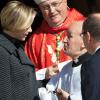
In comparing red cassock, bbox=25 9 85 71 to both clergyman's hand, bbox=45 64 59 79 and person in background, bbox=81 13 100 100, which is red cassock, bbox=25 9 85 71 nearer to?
clergyman's hand, bbox=45 64 59 79

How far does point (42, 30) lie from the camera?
5234 mm

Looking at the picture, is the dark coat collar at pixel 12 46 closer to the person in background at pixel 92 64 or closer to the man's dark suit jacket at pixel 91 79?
the person in background at pixel 92 64

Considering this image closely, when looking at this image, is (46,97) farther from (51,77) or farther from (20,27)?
(20,27)

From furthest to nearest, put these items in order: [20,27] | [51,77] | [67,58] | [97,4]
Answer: [97,4] → [67,58] → [51,77] → [20,27]

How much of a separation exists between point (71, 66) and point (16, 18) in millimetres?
616

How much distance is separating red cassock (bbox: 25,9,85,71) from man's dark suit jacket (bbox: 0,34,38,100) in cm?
67

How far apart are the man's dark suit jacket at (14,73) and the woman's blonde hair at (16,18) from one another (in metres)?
0.13

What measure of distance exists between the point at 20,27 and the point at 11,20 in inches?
3.9

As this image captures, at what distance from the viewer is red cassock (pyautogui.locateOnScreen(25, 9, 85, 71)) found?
5023 mm

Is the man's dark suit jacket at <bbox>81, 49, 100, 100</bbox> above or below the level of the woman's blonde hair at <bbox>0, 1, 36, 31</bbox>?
below

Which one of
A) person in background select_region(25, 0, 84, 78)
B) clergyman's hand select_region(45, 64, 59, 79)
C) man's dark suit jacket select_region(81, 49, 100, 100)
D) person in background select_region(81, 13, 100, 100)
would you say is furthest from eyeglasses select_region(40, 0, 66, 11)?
man's dark suit jacket select_region(81, 49, 100, 100)

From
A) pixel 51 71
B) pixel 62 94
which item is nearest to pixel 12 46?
pixel 51 71

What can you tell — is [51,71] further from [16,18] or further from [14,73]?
[16,18]

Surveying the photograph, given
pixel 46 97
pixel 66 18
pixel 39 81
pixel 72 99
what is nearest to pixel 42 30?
pixel 66 18
